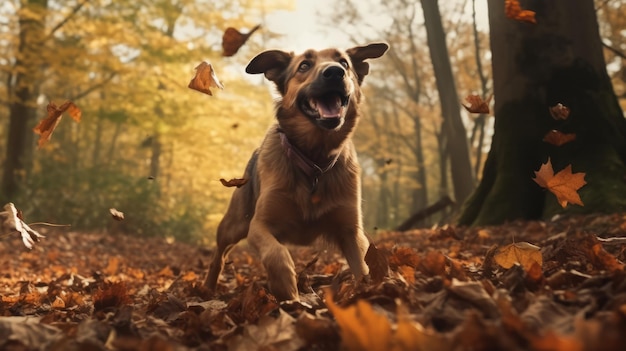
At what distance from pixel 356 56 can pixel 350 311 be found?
3657 millimetres

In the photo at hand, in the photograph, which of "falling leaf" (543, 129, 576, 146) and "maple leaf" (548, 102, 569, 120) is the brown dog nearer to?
"maple leaf" (548, 102, 569, 120)

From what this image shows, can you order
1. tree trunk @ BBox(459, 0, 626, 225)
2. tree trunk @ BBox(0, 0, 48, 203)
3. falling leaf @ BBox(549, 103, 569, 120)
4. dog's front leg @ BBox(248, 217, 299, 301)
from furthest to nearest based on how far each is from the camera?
1. tree trunk @ BBox(0, 0, 48, 203)
2. tree trunk @ BBox(459, 0, 626, 225)
3. falling leaf @ BBox(549, 103, 569, 120)
4. dog's front leg @ BBox(248, 217, 299, 301)

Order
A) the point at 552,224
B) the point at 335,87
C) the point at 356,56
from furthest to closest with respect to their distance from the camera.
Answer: the point at 552,224
the point at 356,56
the point at 335,87

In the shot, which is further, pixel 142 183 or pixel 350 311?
pixel 142 183

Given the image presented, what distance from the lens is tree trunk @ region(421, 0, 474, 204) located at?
12.8 meters

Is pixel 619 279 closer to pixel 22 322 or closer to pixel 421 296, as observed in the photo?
pixel 421 296

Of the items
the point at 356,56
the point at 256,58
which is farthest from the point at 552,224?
the point at 256,58

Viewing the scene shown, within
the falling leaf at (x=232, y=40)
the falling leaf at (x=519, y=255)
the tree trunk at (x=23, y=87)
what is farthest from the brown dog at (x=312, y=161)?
the tree trunk at (x=23, y=87)

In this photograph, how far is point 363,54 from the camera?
182 inches

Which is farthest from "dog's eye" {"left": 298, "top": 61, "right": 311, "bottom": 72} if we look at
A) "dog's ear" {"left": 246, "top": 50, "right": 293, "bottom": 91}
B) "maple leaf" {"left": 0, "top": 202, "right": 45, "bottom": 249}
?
"maple leaf" {"left": 0, "top": 202, "right": 45, "bottom": 249}

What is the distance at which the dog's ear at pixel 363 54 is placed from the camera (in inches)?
179

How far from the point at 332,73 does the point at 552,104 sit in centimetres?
402

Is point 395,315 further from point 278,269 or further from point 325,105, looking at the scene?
point 325,105

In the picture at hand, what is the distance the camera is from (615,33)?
52.9 feet
